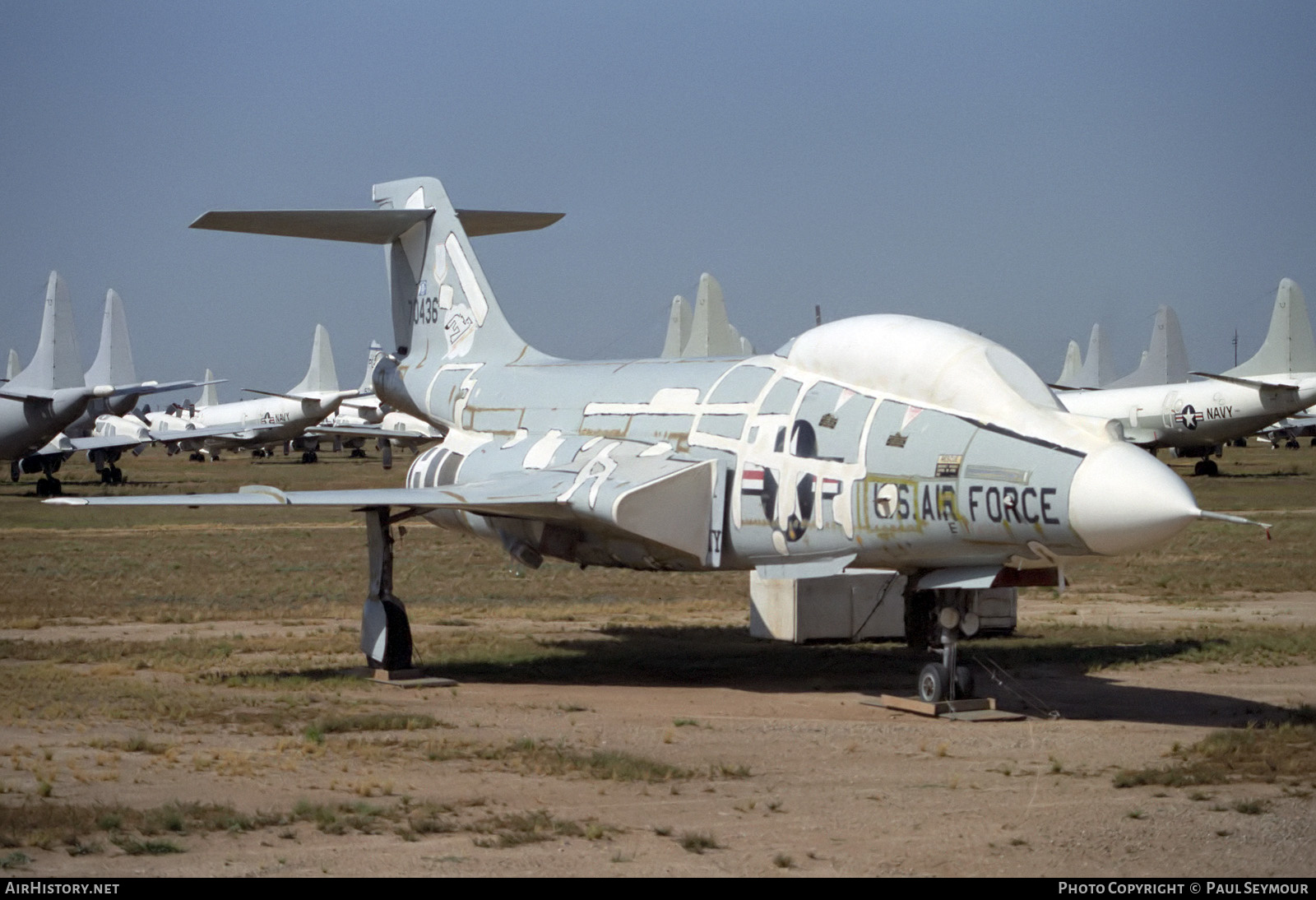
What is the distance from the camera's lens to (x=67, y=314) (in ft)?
167

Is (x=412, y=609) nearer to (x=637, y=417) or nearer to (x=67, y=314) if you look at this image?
(x=637, y=417)

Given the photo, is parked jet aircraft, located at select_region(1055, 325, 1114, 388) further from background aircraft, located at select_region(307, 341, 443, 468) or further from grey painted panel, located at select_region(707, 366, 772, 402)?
grey painted panel, located at select_region(707, 366, 772, 402)

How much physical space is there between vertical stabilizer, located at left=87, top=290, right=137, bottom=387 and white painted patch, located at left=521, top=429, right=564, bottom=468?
44.5 meters

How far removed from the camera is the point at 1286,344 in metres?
60.6

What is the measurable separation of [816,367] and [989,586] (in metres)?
2.73

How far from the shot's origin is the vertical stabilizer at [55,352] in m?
49.7

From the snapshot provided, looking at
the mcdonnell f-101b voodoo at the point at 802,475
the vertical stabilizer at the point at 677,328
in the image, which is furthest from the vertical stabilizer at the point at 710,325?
the mcdonnell f-101b voodoo at the point at 802,475

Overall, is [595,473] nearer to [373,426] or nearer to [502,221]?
[502,221]

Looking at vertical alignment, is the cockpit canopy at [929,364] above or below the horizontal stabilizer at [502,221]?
below

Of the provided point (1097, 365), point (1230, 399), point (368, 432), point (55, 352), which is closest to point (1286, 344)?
point (1230, 399)

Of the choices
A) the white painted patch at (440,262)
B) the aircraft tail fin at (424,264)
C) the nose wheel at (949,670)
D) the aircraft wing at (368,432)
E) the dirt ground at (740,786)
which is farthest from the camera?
the aircraft wing at (368,432)

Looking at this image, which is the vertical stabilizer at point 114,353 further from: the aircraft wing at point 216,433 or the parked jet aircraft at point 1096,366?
the parked jet aircraft at point 1096,366

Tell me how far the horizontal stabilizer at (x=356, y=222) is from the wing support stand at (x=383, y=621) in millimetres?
4862

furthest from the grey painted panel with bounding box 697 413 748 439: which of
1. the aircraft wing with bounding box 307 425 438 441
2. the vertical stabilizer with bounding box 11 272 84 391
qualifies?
the aircraft wing with bounding box 307 425 438 441
